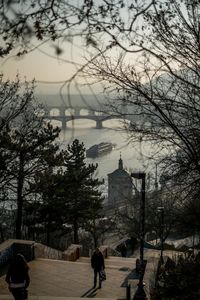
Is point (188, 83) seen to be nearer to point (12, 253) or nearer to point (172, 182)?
point (172, 182)

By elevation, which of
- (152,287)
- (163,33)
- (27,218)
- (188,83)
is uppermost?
(163,33)

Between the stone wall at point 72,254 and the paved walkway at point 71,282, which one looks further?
the stone wall at point 72,254

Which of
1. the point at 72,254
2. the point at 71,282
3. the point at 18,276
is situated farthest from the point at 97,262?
the point at 72,254

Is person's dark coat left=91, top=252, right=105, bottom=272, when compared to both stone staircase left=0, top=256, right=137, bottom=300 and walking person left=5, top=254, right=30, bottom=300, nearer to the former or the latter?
stone staircase left=0, top=256, right=137, bottom=300

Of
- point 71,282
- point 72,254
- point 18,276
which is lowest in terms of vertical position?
point 71,282

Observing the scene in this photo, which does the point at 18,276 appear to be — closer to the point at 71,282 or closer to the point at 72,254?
the point at 71,282

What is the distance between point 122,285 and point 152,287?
2.38 feet

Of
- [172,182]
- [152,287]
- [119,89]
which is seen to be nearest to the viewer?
[119,89]

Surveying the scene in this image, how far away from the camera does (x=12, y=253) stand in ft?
41.7

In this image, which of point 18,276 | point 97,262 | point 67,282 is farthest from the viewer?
point 67,282

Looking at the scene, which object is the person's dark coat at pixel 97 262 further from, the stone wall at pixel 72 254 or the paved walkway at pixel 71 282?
the stone wall at pixel 72 254

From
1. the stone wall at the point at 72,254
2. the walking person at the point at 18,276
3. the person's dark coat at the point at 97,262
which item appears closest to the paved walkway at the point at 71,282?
the person's dark coat at the point at 97,262

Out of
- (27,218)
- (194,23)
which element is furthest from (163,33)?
(27,218)

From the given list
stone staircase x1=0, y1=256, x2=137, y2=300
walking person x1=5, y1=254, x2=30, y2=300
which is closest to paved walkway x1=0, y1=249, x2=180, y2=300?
stone staircase x1=0, y1=256, x2=137, y2=300
